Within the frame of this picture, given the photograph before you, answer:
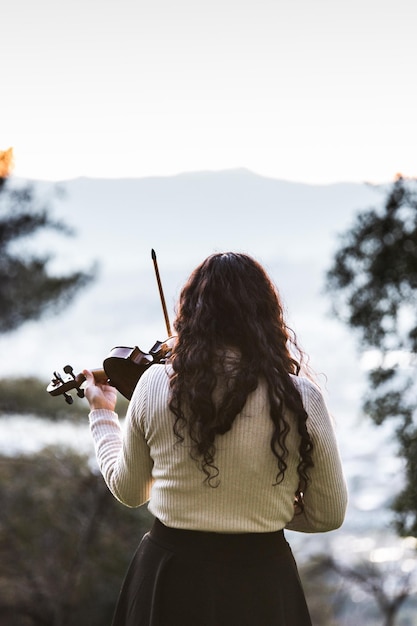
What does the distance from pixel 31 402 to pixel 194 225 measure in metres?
2.18

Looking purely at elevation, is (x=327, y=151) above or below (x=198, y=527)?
above

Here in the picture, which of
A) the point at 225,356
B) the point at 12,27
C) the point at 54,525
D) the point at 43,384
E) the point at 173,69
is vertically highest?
the point at 12,27

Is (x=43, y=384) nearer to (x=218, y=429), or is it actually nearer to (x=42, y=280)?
(x=42, y=280)

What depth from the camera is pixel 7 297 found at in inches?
299

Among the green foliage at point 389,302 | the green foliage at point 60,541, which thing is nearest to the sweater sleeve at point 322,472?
the green foliage at point 389,302

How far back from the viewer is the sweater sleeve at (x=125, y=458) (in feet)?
5.19

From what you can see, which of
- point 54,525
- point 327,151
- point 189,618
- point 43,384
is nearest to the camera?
point 189,618

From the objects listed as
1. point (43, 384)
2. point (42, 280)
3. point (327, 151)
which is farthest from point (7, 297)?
point (327, 151)

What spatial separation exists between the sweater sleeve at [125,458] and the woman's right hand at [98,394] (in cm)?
4

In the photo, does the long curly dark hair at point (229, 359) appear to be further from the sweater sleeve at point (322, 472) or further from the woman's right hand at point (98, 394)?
the woman's right hand at point (98, 394)

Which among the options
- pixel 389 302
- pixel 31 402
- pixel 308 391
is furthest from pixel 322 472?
pixel 31 402

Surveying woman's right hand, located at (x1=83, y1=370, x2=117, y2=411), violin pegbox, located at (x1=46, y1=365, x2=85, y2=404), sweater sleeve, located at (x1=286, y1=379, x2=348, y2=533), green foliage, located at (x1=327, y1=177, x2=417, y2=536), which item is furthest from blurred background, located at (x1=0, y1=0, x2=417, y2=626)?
sweater sleeve, located at (x1=286, y1=379, x2=348, y2=533)

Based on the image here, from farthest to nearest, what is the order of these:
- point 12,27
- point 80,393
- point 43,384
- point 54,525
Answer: point 43,384 → point 54,525 → point 12,27 → point 80,393

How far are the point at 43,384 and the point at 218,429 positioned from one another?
669cm
